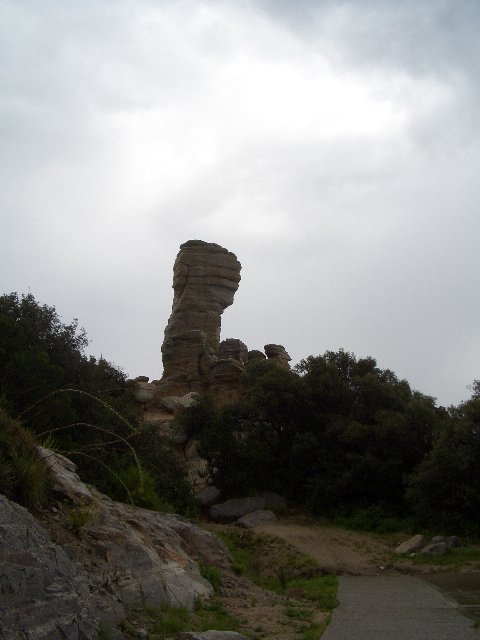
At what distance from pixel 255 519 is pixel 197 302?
24.0 meters

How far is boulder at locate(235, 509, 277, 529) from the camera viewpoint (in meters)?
21.8

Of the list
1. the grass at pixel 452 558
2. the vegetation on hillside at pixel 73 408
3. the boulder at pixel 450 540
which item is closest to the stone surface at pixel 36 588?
the vegetation on hillside at pixel 73 408

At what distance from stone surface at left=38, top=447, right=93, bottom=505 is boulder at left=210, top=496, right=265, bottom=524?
14750 mm

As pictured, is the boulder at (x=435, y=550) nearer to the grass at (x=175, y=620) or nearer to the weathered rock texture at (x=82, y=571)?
the weathered rock texture at (x=82, y=571)

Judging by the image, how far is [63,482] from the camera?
28.5 ft

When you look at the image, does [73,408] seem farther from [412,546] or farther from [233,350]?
[233,350]

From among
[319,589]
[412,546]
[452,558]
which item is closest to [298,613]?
[319,589]

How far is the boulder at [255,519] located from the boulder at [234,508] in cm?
51

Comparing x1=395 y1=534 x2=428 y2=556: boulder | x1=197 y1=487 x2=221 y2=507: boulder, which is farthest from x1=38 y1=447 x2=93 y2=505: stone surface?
x1=197 y1=487 x2=221 y2=507: boulder

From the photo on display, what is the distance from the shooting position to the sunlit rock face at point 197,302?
39750 mm

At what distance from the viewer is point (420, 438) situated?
2417 cm

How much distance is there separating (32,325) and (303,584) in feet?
37.1

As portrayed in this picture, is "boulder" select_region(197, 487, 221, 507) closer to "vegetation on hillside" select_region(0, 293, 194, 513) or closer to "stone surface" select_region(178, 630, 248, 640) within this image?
"vegetation on hillside" select_region(0, 293, 194, 513)

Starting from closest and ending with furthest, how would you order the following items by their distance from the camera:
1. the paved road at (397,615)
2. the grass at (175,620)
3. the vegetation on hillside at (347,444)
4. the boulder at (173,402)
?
the grass at (175,620)
the paved road at (397,615)
the vegetation on hillside at (347,444)
the boulder at (173,402)
